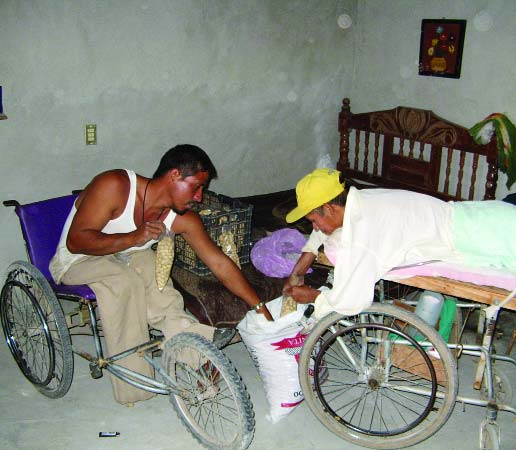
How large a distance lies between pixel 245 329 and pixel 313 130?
2.44 meters

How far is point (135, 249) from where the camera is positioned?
2682 mm

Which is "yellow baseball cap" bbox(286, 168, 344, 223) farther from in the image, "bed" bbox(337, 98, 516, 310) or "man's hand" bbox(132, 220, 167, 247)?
"bed" bbox(337, 98, 516, 310)

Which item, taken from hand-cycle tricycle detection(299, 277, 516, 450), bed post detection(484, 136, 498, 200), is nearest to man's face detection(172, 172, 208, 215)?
hand-cycle tricycle detection(299, 277, 516, 450)

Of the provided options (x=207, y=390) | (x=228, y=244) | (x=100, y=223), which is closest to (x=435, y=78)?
(x=228, y=244)

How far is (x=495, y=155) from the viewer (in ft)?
12.1

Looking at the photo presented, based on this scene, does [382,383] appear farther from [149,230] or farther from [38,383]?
[38,383]

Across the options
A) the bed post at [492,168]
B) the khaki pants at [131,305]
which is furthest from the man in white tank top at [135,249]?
the bed post at [492,168]

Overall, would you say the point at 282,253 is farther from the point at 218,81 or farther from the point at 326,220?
the point at 218,81

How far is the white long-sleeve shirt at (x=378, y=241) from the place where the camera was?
219 cm

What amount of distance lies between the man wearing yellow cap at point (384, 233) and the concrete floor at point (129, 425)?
62 centimetres

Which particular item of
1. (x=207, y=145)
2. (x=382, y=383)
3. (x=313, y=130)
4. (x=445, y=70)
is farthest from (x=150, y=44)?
(x=382, y=383)

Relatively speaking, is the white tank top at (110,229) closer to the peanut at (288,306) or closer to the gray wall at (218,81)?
the peanut at (288,306)

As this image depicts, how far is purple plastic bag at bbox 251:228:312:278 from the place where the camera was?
296 cm

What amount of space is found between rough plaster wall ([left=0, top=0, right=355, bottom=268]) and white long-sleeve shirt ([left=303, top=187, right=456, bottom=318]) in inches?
75.6
